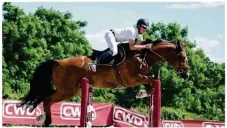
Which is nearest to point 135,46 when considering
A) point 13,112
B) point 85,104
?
point 85,104

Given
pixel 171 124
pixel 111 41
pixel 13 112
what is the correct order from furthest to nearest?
pixel 171 124 → pixel 13 112 → pixel 111 41

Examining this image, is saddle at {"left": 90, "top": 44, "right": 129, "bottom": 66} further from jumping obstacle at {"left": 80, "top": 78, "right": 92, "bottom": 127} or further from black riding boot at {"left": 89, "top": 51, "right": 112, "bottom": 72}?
jumping obstacle at {"left": 80, "top": 78, "right": 92, "bottom": 127}

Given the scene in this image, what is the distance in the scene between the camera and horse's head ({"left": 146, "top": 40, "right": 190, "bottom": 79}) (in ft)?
25.5

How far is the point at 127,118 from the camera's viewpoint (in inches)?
485

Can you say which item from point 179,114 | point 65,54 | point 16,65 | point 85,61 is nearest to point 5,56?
point 16,65

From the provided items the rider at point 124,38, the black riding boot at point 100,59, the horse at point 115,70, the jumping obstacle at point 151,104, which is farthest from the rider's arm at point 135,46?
the jumping obstacle at point 151,104

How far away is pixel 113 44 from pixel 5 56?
11.3m

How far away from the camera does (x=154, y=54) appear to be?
789 centimetres

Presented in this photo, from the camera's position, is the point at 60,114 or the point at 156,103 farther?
the point at 60,114

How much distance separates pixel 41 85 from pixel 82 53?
12.6 meters

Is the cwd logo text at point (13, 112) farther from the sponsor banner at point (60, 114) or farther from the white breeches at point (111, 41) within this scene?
the white breeches at point (111, 41)

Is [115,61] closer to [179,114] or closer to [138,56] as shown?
[138,56]

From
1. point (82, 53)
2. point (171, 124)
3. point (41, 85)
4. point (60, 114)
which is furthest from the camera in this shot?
point (82, 53)

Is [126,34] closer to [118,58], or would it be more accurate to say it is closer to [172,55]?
[118,58]
